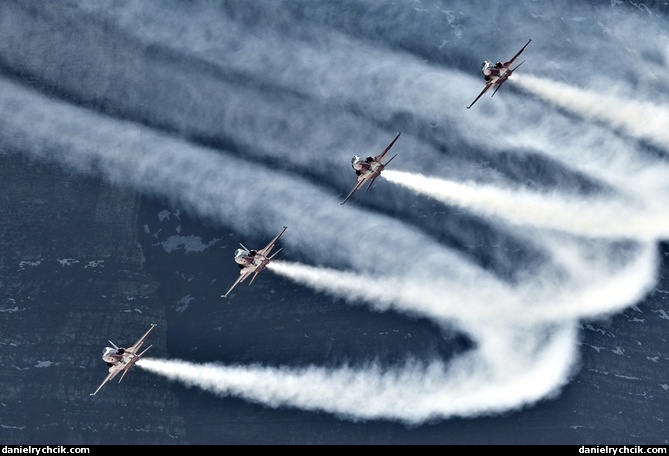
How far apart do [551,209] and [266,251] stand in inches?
1798

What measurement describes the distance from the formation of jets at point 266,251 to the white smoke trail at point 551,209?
763 cm

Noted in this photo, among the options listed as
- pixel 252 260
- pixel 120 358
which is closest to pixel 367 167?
pixel 252 260

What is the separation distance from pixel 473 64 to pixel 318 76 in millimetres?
25629

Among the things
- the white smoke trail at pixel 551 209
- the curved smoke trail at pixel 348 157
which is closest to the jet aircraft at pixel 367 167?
the white smoke trail at pixel 551 209

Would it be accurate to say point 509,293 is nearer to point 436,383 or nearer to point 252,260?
point 436,383

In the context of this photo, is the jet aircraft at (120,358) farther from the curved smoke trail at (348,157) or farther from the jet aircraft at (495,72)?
the jet aircraft at (495,72)

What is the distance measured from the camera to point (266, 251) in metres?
166

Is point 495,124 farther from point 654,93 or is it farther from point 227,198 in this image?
point 227,198

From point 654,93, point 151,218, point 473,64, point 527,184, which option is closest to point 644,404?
point 527,184

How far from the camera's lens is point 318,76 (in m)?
176

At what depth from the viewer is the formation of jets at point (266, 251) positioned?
163000 mm

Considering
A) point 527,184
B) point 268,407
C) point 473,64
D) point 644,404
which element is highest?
point 473,64

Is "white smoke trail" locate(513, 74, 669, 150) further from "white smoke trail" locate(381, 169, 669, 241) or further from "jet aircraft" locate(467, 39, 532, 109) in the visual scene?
"white smoke trail" locate(381, 169, 669, 241)

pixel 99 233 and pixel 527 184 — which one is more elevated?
pixel 527 184
